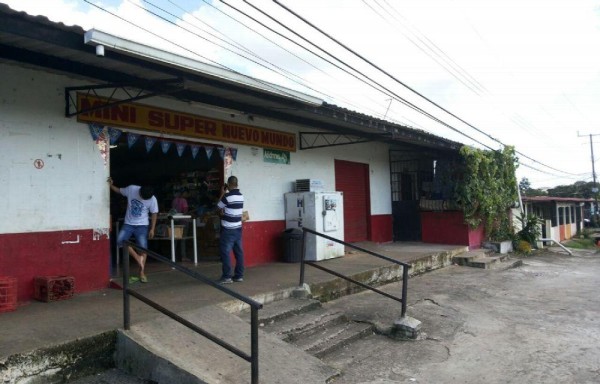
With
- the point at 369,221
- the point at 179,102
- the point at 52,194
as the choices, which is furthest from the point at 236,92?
the point at 369,221

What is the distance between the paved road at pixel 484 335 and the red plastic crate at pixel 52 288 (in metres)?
3.42

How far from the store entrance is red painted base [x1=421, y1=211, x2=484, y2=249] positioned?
738 cm

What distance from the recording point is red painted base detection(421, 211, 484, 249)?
13.6 meters

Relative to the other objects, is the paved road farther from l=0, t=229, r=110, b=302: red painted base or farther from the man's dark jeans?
l=0, t=229, r=110, b=302: red painted base

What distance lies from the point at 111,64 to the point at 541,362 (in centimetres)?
622

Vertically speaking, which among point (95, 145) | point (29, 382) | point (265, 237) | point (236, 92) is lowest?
point (29, 382)

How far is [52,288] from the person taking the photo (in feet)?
18.7

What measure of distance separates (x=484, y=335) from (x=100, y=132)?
6.10 metres

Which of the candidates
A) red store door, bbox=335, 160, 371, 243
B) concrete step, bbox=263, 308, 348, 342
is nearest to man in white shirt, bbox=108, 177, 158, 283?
concrete step, bbox=263, 308, 348, 342

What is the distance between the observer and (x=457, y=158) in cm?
1427

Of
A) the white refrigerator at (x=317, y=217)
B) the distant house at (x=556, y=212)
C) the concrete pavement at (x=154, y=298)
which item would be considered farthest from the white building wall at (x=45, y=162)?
the distant house at (x=556, y=212)

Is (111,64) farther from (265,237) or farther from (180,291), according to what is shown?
(265,237)

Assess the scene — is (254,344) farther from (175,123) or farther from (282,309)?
(175,123)

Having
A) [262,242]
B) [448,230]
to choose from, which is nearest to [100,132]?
[262,242]
